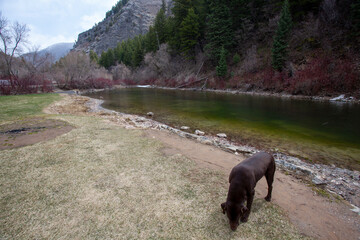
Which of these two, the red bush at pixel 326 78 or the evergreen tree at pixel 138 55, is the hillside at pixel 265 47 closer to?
the red bush at pixel 326 78

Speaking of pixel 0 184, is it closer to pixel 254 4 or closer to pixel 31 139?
pixel 31 139

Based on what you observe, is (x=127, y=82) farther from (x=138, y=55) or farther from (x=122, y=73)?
(x=138, y=55)

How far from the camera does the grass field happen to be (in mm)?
3035

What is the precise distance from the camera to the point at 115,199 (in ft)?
12.4

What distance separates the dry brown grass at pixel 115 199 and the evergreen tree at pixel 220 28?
36.0m

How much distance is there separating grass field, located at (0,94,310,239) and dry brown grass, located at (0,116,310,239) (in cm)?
2

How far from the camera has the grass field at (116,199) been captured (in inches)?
119

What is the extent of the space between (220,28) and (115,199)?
39.4 m

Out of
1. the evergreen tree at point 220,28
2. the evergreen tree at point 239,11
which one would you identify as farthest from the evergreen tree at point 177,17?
the evergreen tree at point 239,11

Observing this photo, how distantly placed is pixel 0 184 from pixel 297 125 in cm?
1402

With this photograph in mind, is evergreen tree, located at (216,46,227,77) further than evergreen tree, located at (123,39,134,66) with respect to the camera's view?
No

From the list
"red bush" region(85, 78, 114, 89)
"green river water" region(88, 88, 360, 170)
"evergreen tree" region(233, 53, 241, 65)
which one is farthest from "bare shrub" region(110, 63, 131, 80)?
"green river water" region(88, 88, 360, 170)

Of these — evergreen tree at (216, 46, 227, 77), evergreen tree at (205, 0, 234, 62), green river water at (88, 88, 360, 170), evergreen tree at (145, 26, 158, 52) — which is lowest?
green river water at (88, 88, 360, 170)

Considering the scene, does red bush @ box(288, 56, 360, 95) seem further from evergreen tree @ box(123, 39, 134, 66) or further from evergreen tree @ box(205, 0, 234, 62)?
evergreen tree @ box(123, 39, 134, 66)
